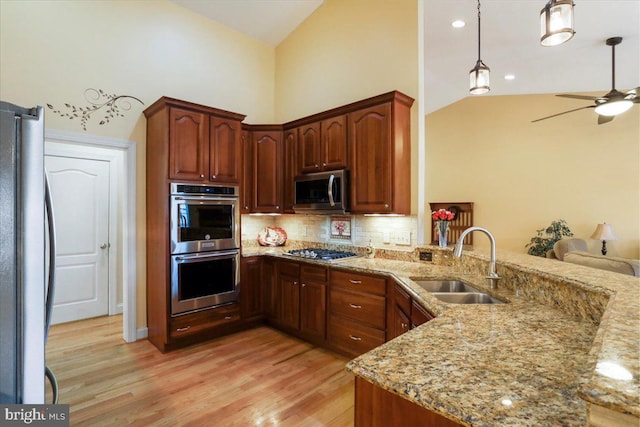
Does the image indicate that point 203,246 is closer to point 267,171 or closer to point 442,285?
point 267,171

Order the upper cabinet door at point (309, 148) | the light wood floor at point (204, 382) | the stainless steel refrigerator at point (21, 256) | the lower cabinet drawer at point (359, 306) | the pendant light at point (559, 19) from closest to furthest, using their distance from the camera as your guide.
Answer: the stainless steel refrigerator at point (21, 256), the pendant light at point (559, 19), the light wood floor at point (204, 382), the lower cabinet drawer at point (359, 306), the upper cabinet door at point (309, 148)

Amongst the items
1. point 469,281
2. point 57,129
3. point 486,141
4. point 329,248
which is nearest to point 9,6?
point 57,129

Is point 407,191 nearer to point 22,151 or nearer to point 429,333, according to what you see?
point 429,333

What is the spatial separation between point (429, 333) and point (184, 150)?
2956 mm

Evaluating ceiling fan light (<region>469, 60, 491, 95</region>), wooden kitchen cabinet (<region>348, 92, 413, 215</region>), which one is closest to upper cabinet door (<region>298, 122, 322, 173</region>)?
wooden kitchen cabinet (<region>348, 92, 413, 215</region>)

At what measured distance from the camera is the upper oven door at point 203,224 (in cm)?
321

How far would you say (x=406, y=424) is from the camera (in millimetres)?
961

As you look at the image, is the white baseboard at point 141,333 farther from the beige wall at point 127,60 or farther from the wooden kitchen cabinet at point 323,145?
the wooden kitchen cabinet at point 323,145

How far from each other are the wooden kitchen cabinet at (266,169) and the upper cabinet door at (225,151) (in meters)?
0.41

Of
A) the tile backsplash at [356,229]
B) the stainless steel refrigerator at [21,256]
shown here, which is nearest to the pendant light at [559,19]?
the tile backsplash at [356,229]

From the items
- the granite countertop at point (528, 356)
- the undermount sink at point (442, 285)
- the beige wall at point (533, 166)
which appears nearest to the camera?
the granite countertop at point (528, 356)

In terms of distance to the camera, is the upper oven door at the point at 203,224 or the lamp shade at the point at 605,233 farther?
the lamp shade at the point at 605,233

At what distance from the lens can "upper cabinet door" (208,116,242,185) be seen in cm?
352

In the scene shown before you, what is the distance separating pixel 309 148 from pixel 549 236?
16.3ft
